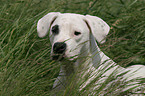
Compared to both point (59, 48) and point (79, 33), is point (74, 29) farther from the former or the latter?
point (59, 48)

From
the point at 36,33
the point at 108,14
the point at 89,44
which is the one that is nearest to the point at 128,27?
the point at 108,14

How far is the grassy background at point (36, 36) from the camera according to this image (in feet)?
7.87

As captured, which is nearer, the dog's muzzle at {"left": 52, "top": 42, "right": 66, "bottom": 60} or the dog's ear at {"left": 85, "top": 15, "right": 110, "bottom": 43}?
the dog's muzzle at {"left": 52, "top": 42, "right": 66, "bottom": 60}

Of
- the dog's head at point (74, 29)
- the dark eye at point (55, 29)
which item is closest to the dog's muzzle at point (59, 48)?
the dog's head at point (74, 29)

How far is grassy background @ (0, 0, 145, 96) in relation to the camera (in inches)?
94.4

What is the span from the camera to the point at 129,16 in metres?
4.45

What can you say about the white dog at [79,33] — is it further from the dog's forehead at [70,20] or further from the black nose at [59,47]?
the black nose at [59,47]

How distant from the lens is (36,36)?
363cm

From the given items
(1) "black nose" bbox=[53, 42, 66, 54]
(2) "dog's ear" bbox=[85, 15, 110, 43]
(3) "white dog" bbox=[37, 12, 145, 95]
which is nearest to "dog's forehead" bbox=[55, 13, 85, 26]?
(3) "white dog" bbox=[37, 12, 145, 95]

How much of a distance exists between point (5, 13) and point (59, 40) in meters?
1.60

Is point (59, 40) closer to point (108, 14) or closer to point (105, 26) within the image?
point (105, 26)

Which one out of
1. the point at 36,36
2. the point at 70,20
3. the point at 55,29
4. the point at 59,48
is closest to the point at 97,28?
the point at 70,20

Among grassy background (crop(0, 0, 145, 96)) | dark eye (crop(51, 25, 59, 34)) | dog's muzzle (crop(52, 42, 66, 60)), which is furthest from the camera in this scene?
dark eye (crop(51, 25, 59, 34))

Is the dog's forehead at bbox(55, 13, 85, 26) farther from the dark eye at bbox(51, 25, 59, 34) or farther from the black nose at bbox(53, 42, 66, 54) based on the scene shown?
the black nose at bbox(53, 42, 66, 54)
